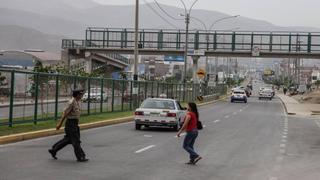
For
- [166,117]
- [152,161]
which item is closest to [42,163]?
[152,161]

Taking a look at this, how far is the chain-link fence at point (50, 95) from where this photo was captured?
22.3 m

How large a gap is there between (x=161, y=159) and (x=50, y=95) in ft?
38.8

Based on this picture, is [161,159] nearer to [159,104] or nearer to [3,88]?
[3,88]

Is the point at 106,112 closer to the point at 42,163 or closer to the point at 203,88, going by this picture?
the point at 42,163

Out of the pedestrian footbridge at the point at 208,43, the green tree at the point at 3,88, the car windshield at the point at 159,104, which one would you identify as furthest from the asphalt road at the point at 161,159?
the pedestrian footbridge at the point at 208,43

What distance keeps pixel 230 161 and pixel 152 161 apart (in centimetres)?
206

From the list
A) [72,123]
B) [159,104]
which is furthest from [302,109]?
[72,123]

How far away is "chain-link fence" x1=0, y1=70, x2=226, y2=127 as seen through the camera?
878 inches

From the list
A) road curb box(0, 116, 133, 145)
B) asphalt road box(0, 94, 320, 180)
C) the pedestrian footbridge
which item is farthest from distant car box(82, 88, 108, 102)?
the pedestrian footbridge

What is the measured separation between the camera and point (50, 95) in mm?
26609

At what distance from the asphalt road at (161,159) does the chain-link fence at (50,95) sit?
2.33 meters

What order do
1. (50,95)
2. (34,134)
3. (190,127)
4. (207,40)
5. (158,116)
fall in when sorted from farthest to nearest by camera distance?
(207,40) < (50,95) < (158,116) < (34,134) < (190,127)

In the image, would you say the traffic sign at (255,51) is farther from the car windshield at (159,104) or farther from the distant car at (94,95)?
the car windshield at (159,104)

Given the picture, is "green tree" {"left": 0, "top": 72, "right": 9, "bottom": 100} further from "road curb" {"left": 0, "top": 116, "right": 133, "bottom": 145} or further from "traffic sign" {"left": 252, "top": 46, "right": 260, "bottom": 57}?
"traffic sign" {"left": 252, "top": 46, "right": 260, "bottom": 57}
